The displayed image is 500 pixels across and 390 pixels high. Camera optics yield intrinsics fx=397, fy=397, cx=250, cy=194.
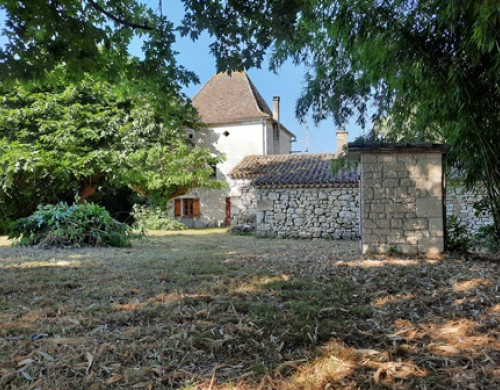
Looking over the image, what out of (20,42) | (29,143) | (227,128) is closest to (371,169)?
(20,42)

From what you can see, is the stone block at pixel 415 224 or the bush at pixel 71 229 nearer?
the stone block at pixel 415 224

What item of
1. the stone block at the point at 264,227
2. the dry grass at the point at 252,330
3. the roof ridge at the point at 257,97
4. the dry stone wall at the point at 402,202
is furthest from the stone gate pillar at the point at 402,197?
the roof ridge at the point at 257,97

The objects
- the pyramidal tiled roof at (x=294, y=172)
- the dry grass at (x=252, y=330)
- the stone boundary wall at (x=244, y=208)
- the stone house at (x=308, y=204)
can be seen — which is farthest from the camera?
the stone boundary wall at (x=244, y=208)

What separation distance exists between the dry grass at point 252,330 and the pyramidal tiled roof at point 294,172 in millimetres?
8410

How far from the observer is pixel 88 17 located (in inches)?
186

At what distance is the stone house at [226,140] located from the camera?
20.4 metres

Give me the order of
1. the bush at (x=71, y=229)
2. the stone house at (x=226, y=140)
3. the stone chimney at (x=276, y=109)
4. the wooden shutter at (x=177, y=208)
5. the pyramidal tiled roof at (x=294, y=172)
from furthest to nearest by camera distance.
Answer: the stone chimney at (x=276, y=109) → the wooden shutter at (x=177, y=208) → the stone house at (x=226, y=140) → the pyramidal tiled roof at (x=294, y=172) → the bush at (x=71, y=229)

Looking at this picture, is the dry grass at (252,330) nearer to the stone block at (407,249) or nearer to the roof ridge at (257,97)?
the stone block at (407,249)

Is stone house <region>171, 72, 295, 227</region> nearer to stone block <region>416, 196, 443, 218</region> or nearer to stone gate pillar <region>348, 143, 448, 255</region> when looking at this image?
stone gate pillar <region>348, 143, 448, 255</region>

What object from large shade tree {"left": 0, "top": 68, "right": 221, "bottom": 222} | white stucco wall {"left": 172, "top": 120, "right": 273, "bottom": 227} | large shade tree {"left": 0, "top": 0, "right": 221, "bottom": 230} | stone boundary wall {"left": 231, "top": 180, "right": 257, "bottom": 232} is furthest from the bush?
white stucco wall {"left": 172, "top": 120, "right": 273, "bottom": 227}

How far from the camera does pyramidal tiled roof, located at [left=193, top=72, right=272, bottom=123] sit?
67.7 feet

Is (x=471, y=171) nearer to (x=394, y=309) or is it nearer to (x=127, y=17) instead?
(x=394, y=309)

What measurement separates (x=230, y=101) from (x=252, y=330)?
19939mm

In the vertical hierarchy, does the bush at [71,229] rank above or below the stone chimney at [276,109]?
below
